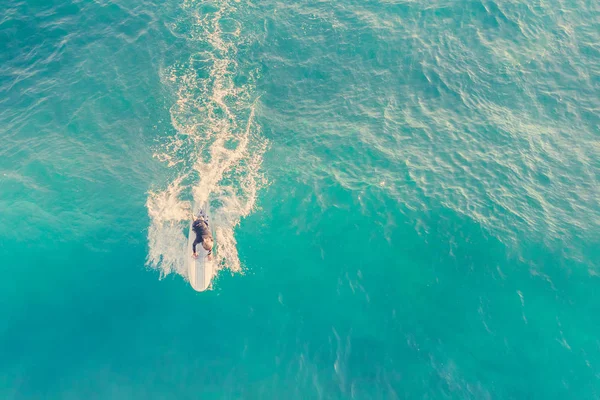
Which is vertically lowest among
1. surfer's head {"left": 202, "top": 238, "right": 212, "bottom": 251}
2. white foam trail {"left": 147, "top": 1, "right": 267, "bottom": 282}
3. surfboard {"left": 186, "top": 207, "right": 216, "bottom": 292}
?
surfboard {"left": 186, "top": 207, "right": 216, "bottom": 292}

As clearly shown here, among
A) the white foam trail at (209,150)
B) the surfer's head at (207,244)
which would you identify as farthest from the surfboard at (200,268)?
the white foam trail at (209,150)

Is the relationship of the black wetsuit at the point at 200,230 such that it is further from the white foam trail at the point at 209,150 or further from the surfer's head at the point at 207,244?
the white foam trail at the point at 209,150

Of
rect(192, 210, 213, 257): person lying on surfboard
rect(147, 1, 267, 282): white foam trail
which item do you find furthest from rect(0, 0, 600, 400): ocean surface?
rect(192, 210, 213, 257): person lying on surfboard

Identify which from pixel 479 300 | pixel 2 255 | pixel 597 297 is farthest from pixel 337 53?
pixel 2 255

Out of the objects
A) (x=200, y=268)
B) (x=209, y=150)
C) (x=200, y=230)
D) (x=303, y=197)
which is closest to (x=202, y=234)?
(x=200, y=230)

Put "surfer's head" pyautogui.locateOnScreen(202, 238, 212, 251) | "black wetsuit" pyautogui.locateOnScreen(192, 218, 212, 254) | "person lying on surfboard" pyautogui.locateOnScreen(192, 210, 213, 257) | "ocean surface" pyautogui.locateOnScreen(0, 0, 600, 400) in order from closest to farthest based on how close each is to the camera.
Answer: "ocean surface" pyautogui.locateOnScreen(0, 0, 600, 400), "surfer's head" pyautogui.locateOnScreen(202, 238, 212, 251), "person lying on surfboard" pyautogui.locateOnScreen(192, 210, 213, 257), "black wetsuit" pyautogui.locateOnScreen(192, 218, 212, 254)

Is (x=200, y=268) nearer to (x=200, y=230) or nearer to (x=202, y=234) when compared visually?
(x=202, y=234)

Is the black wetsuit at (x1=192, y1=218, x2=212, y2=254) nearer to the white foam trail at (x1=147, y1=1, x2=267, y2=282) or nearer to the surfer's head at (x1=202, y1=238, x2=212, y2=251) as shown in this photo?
the surfer's head at (x1=202, y1=238, x2=212, y2=251)
